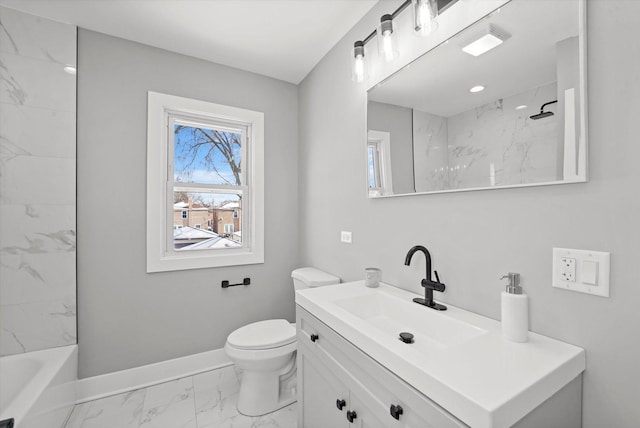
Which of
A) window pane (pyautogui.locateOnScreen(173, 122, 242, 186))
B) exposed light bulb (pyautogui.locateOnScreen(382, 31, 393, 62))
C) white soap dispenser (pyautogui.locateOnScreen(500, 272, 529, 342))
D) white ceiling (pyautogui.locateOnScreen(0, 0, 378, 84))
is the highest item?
white ceiling (pyautogui.locateOnScreen(0, 0, 378, 84))

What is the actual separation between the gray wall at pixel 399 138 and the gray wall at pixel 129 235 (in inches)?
56.3

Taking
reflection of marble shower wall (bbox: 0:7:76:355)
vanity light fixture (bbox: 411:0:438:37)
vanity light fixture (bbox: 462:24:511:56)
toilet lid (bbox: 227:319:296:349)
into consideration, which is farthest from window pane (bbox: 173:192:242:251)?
vanity light fixture (bbox: 462:24:511:56)

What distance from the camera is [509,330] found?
878 millimetres

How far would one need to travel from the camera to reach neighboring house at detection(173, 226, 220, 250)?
227 cm

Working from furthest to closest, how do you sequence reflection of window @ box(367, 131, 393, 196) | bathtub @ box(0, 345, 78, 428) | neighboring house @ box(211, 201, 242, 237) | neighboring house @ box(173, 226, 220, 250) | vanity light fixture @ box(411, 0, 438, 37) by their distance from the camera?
neighboring house @ box(211, 201, 242, 237) → neighboring house @ box(173, 226, 220, 250) → reflection of window @ box(367, 131, 393, 196) → bathtub @ box(0, 345, 78, 428) → vanity light fixture @ box(411, 0, 438, 37)

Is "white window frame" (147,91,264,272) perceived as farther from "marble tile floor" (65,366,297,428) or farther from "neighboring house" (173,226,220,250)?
"marble tile floor" (65,366,297,428)

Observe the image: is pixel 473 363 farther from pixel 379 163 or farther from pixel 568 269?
pixel 379 163

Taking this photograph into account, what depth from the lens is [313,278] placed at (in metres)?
2.05

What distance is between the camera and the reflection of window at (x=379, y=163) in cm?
155

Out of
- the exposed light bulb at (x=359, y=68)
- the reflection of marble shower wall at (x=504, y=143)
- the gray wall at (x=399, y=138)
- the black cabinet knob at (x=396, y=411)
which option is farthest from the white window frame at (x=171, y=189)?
the black cabinet knob at (x=396, y=411)

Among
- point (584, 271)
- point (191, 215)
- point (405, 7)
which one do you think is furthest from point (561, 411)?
point (191, 215)

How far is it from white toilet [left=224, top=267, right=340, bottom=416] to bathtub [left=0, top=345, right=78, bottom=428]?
0.91 meters

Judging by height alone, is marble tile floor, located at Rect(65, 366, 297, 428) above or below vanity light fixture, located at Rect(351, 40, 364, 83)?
below

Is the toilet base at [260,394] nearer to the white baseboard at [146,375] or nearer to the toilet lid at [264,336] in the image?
the toilet lid at [264,336]
